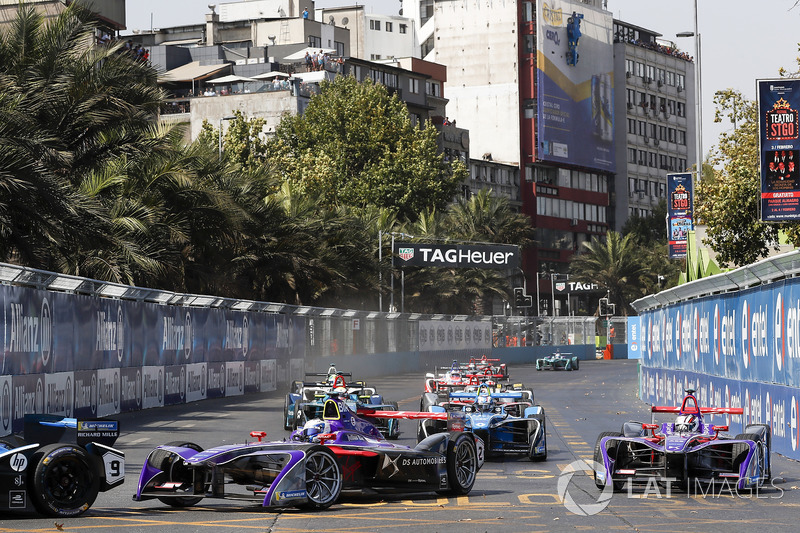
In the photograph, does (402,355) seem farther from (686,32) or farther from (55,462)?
(55,462)

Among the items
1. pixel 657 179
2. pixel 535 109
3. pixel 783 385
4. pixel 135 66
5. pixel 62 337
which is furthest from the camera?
pixel 657 179

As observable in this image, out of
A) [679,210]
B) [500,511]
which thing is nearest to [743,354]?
[500,511]

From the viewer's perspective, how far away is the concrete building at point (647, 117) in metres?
123

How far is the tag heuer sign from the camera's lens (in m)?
64.0

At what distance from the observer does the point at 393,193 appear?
7831cm

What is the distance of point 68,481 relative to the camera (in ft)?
36.9

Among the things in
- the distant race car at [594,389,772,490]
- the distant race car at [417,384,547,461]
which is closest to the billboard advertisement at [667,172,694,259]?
the distant race car at [417,384,547,461]

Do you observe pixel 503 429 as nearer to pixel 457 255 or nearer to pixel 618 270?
pixel 457 255

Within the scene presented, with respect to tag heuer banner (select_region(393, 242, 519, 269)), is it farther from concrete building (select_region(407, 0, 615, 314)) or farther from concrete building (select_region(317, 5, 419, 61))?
concrete building (select_region(317, 5, 419, 61))

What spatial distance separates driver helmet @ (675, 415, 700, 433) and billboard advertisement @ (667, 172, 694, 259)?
81.0ft

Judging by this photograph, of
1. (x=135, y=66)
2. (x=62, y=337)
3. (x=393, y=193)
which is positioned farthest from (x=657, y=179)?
(x=62, y=337)


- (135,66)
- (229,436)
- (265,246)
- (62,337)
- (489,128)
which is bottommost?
(229,436)

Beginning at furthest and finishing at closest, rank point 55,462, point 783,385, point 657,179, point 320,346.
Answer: point 657,179 < point 320,346 < point 783,385 < point 55,462

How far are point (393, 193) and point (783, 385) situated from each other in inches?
2414
